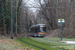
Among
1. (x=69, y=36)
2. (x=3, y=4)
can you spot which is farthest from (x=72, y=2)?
(x=3, y=4)

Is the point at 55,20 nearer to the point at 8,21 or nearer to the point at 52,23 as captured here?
the point at 52,23

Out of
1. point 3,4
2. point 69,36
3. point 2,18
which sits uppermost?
point 3,4

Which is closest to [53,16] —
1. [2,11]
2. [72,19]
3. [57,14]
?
[57,14]

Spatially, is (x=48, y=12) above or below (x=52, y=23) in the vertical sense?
above

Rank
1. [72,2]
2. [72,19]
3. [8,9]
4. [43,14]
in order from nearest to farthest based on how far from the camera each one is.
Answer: [72,19], [72,2], [8,9], [43,14]

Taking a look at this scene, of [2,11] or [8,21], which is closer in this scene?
[2,11]

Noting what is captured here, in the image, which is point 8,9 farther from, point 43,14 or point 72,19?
point 72,19

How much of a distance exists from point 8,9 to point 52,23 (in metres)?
12.6

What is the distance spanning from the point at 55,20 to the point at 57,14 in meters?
2.12

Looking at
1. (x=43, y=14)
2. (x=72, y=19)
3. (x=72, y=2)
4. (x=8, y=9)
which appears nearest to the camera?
(x=72, y=19)

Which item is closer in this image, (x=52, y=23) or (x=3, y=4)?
(x=3, y=4)

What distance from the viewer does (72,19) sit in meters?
26.8

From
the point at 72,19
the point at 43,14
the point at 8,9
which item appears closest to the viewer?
the point at 72,19

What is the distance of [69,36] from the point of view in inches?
1068
